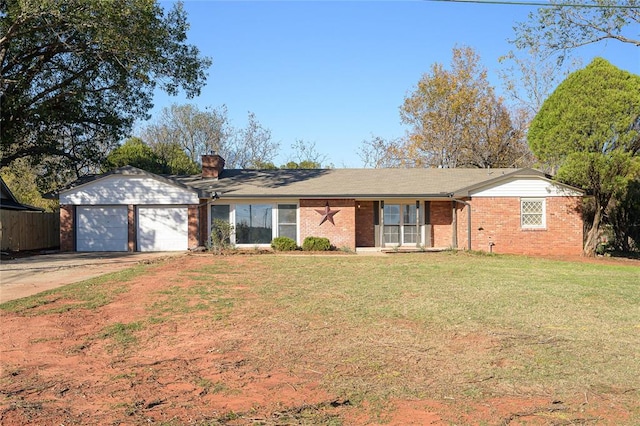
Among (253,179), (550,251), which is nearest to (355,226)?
(253,179)

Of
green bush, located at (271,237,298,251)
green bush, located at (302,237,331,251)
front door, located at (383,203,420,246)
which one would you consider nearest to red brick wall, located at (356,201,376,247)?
front door, located at (383,203,420,246)

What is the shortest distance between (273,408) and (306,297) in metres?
5.56

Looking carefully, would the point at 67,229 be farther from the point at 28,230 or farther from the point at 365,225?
the point at 365,225

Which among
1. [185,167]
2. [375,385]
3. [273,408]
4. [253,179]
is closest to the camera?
[273,408]

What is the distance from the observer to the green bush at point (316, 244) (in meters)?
21.7

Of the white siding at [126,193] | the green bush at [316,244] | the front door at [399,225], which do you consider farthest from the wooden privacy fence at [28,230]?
the front door at [399,225]

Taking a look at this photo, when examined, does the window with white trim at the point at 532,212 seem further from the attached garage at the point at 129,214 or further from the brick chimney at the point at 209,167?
the brick chimney at the point at 209,167

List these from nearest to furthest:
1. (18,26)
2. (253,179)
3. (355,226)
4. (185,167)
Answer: (18,26)
(355,226)
(253,179)
(185,167)

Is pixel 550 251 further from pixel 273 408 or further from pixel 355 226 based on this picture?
pixel 273 408

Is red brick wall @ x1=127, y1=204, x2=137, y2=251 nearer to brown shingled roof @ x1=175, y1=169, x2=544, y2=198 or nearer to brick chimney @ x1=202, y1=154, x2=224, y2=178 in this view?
brown shingled roof @ x1=175, y1=169, x2=544, y2=198

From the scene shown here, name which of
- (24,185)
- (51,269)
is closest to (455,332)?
(51,269)

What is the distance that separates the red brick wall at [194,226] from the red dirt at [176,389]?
14.6 m

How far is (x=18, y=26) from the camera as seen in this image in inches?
752

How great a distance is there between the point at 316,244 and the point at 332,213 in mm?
1715
